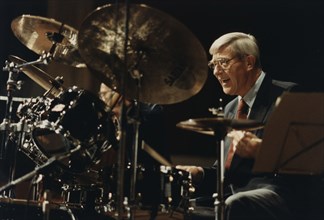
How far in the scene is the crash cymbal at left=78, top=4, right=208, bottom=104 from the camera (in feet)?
6.78

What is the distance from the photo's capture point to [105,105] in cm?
245

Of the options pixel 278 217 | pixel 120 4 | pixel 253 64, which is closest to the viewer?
pixel 120 4

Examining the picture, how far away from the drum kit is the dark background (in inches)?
49.5

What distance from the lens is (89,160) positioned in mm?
2377

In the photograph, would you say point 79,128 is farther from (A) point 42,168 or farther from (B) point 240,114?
(B) point 240,114

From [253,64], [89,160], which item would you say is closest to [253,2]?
[253,64]

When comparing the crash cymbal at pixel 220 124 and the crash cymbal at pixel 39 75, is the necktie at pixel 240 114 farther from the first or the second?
the crash cymbal at pixel 39 75

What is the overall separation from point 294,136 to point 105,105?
0.96 meters

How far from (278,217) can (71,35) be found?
1.44m

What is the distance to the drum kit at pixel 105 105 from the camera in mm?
2090

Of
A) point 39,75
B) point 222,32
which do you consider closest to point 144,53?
point 39,75

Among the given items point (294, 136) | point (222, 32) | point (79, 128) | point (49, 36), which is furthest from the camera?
point (222, 32)

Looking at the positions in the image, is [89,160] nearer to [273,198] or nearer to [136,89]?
[136,89]

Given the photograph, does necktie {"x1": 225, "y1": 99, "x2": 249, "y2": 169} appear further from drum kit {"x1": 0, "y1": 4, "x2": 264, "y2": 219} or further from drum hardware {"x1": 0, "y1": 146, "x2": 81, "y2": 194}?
drum hardware {"x1": 0, "y1": 146, "x2": 81, "y2": 194}
